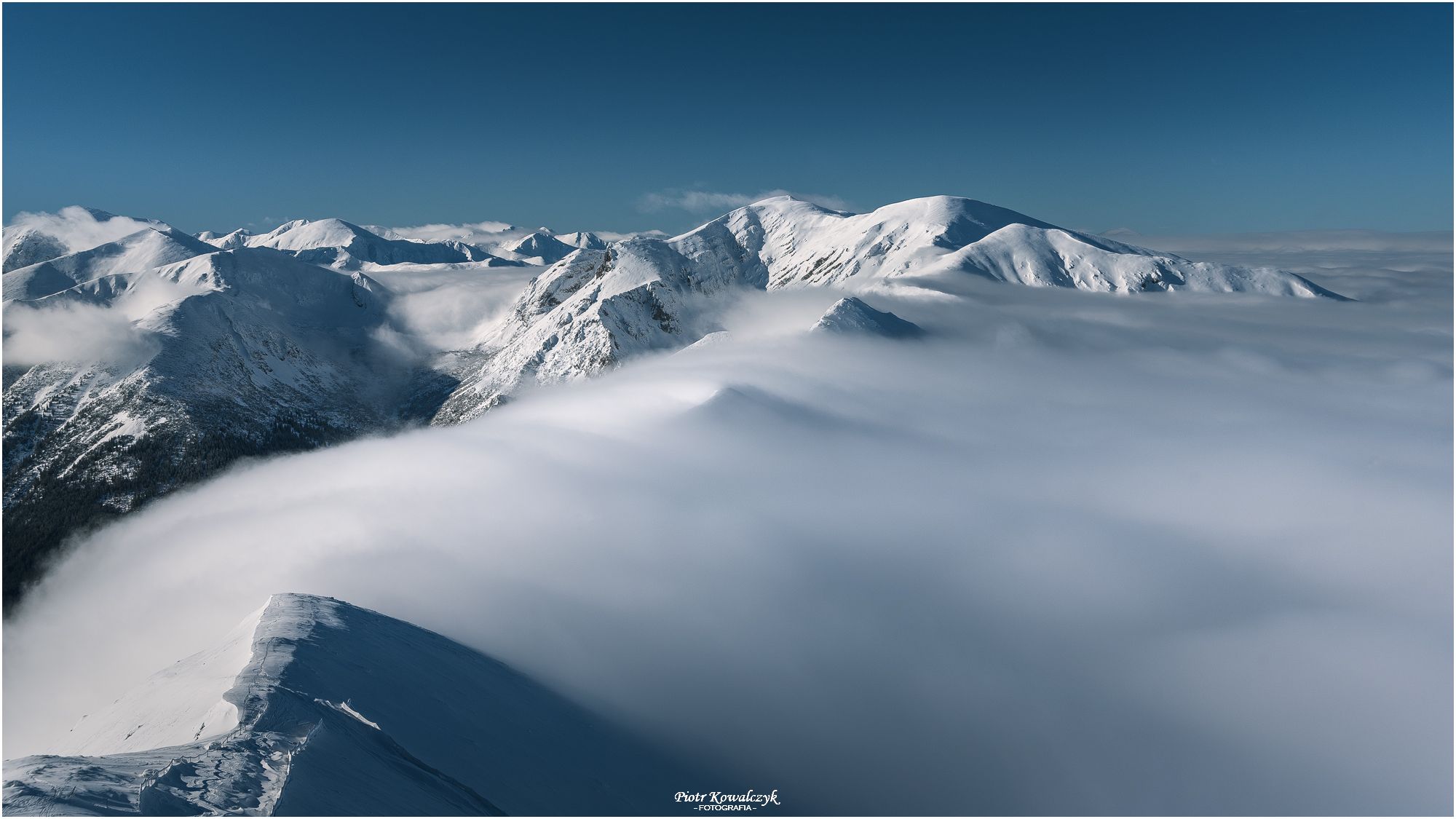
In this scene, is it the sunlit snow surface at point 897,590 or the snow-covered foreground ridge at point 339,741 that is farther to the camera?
the sunlit snow surface at point 897,590

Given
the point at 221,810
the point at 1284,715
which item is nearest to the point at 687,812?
the point at 221,810

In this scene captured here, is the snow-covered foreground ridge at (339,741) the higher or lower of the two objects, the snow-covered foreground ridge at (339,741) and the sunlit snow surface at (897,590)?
the higher

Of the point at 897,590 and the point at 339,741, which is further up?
the point at 339,741

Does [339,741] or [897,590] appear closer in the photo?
[339,741]

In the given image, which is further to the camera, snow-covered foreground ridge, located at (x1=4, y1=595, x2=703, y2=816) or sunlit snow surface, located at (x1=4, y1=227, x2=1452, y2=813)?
sunlit snow surface, located at (x1=4, y1=227, x2=1452, y2=813)
